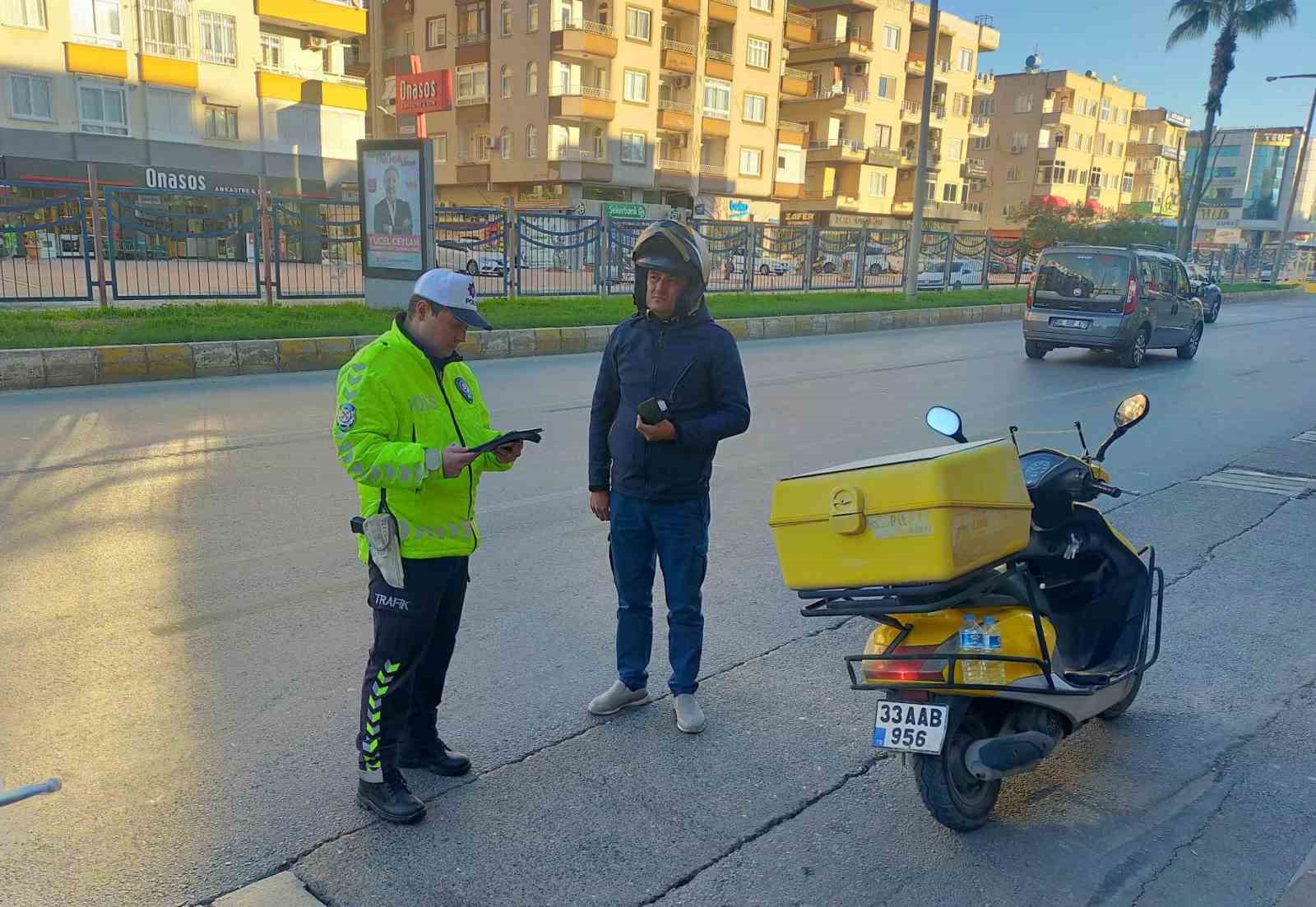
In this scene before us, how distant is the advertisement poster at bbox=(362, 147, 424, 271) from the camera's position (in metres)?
16.4

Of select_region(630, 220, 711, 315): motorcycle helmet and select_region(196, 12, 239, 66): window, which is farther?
select_region(196, 12, 239, 66): window

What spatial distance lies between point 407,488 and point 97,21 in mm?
40734

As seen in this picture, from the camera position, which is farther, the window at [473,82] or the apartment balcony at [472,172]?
the apartment balcony at [472,172]

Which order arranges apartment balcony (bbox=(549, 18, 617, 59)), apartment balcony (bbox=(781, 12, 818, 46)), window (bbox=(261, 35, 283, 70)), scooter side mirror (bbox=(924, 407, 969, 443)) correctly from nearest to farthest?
scooter side mirror (bbox=(924, 407, 969, 443)), window (bbox=(261, 35, 283, 70)), apartment balcony (bbox=(549, 18, 617, 59)), apartment balcony (bbox=(781, 12, 818, 46))

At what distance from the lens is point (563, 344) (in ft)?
49.8

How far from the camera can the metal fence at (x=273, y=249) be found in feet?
46.6

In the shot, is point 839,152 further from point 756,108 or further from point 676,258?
point 676,258

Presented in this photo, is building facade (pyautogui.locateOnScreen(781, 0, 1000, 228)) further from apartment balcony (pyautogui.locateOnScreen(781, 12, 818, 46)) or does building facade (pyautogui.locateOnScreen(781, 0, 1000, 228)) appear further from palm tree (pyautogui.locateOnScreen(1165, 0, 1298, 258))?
palm tree (pyautogui.locateOnScreen(1165, 0, 1298, 258))

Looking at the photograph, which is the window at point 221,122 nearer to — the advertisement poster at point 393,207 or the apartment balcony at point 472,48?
the apartment balcony at point 472,48

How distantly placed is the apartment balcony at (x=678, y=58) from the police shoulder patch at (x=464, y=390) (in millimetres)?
51898

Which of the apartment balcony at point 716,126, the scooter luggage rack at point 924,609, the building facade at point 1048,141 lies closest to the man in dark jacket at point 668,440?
the scooter luggage rack at point 924,609

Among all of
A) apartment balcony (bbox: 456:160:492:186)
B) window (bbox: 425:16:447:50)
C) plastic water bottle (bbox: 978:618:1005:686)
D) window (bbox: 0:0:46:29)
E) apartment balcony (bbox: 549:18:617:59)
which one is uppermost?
window (bbox: 425:16:447:50)

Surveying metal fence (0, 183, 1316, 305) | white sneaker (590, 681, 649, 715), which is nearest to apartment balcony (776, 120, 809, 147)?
metal fence (0, 183, 1316, 305)

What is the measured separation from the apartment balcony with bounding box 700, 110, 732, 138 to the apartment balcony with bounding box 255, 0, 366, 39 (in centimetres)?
1881
